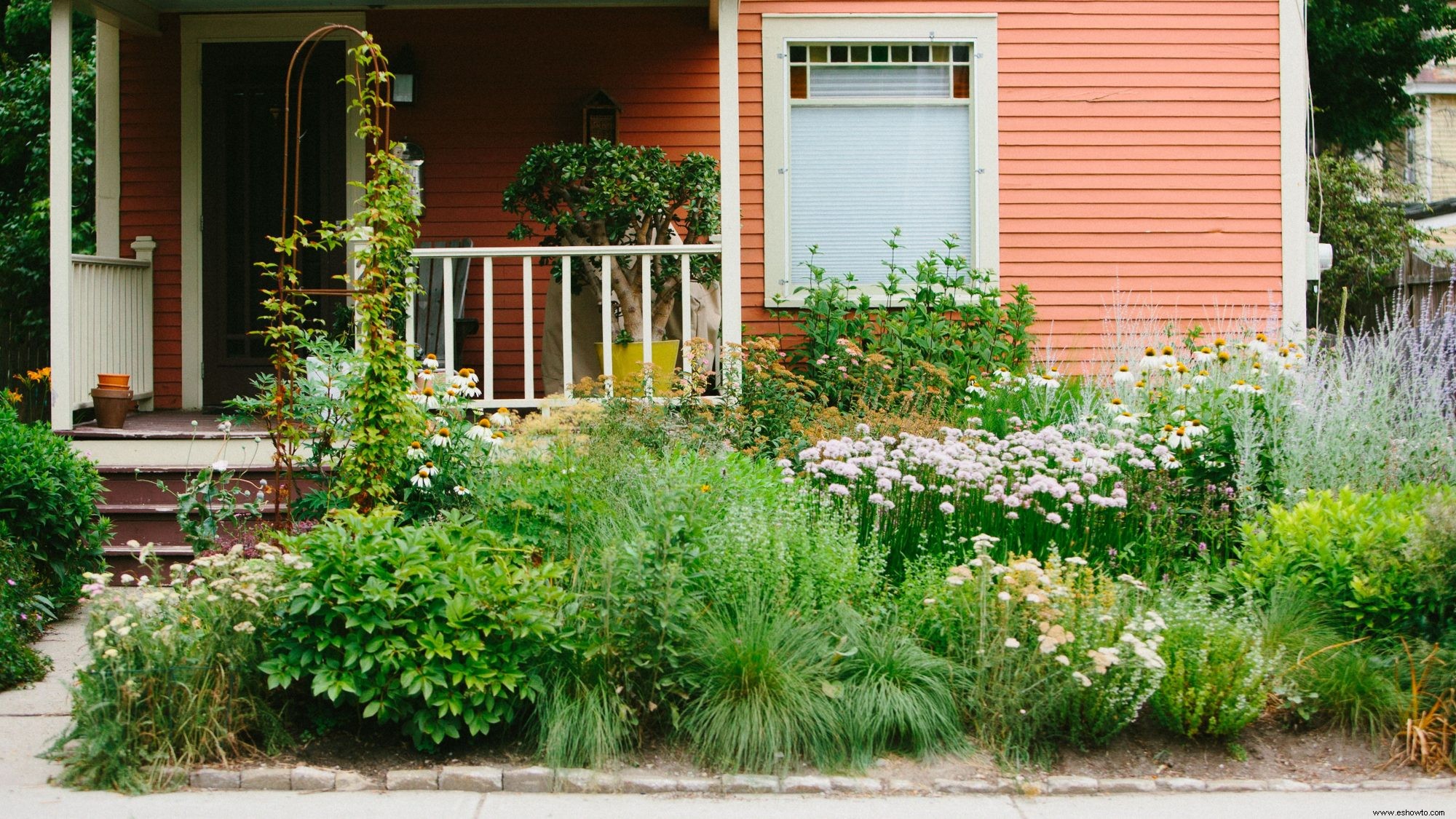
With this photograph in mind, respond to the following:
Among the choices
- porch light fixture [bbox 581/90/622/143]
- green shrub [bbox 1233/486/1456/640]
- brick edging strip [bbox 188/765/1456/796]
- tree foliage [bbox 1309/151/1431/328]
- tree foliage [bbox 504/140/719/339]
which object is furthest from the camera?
tree foliage [bbox 1309/151/1431/328]

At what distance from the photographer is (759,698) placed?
3.79 meters

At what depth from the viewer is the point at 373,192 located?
496 centimetres

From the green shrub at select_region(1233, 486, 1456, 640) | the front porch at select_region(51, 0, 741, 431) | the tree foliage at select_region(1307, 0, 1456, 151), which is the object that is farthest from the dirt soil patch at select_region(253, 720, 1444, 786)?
the tree foliage at select_region(1307, 0, 1456, 151)

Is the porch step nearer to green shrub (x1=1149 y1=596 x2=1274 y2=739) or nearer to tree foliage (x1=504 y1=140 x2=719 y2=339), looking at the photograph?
tree foliage (x1=504 y1=140 x2=719 y2=339)

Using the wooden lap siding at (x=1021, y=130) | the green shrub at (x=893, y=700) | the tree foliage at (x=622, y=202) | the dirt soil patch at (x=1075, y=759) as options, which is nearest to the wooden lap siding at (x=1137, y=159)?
the wooden lap siding at (x=1021, y=130)

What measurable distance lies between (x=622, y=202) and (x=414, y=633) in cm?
367

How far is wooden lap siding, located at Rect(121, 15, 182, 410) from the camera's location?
8.10 meters

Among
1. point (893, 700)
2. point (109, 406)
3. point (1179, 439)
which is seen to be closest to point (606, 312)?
point (109, 406)

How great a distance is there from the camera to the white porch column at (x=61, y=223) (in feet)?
21.4

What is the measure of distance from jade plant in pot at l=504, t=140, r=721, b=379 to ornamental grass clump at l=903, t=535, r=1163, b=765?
315 cm

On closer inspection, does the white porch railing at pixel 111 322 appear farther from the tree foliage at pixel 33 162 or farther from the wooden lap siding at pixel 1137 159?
the wooden lap siding at pixel 1137 159

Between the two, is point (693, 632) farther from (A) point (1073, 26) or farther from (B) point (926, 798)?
(A) point (1073, 26)

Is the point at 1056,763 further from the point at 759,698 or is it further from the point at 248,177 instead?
the point at 248,177

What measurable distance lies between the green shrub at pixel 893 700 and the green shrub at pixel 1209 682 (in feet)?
2.16
